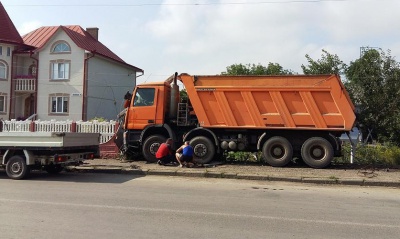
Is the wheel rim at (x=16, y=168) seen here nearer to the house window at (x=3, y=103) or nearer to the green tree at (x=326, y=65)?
the green tree at (x=326, y=65)

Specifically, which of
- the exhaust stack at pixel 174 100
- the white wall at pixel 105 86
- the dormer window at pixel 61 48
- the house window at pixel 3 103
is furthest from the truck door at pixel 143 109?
the house window at pixel 3 103

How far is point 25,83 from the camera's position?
33.6m

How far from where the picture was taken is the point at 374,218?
22.7 ft

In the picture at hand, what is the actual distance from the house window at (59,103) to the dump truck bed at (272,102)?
21.8 metres

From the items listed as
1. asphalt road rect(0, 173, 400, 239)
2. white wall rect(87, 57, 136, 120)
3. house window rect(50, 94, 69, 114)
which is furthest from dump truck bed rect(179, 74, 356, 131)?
house window rect(50, 94, 69, 114)

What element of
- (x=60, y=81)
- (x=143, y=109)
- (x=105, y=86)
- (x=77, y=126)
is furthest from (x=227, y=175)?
Result: (x=105, y=86)

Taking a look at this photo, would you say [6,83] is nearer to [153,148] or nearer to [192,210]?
[153,148]

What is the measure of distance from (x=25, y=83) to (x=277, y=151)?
26.7m

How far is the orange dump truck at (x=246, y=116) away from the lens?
13.0 metres

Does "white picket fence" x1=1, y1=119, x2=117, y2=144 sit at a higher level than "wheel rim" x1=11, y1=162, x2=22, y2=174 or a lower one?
higher

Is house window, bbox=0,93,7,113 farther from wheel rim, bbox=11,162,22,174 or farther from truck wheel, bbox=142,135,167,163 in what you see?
wheel rim, bbox=11,162,22,174

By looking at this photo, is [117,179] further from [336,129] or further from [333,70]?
[333,70]

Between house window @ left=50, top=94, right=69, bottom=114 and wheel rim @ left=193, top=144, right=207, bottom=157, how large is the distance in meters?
22.2

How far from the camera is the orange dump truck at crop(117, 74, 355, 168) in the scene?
512 inches
